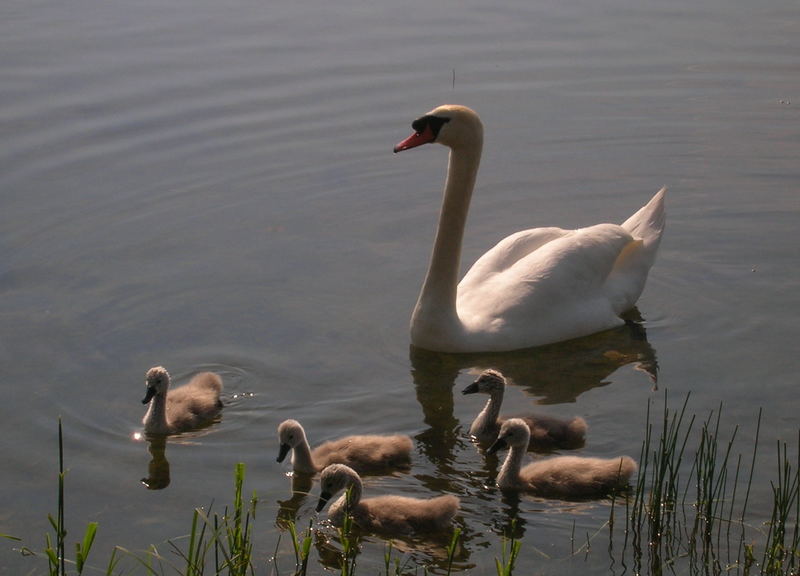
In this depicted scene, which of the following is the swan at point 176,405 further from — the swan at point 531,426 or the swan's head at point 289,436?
the swan at point 531,426

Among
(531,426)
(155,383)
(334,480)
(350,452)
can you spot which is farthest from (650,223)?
(334,480)

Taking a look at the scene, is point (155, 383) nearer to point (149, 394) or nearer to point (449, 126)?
point (149, 394)

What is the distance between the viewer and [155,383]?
26.1ft

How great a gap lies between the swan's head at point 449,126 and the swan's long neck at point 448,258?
0.06 meters

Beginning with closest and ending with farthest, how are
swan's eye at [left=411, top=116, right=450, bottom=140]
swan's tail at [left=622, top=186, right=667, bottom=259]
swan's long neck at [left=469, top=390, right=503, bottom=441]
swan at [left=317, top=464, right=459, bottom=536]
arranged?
1. swan at [left=317, top=464, right=459, bottom=536]
2. swan's long neck at [left=469, top=390, right=503, bottom=441]
3. swan's eye at [left=411, top=116, right=450, bottom=140]
4. swan's tail at [left=622, top=186, right=667, bottom=259]

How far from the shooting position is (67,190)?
1221 centimetres

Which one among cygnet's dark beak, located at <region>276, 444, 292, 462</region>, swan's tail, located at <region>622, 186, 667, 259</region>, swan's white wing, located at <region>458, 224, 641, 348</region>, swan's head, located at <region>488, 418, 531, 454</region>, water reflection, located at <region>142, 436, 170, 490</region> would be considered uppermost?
swan's tail, located at <region>622, 186, 667, 259</region>

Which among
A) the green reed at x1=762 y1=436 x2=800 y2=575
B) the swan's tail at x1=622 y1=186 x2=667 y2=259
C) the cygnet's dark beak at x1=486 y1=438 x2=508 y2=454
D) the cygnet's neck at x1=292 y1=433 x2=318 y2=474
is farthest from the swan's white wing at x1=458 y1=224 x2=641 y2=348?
the green reed at x1=762 y1=436 x2=800 y2=575

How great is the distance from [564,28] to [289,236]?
21.9 feet

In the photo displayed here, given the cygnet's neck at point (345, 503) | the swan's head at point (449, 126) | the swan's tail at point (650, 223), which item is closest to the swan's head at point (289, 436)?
the cygnet's neck at point (345, 503)

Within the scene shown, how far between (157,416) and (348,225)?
152 inches

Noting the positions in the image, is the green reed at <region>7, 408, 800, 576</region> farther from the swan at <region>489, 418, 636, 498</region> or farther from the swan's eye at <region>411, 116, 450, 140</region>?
the swan's eye at <region>411, 116, 450, 140</region>

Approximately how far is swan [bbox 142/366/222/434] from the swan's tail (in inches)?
147

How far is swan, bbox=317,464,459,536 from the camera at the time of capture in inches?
263
